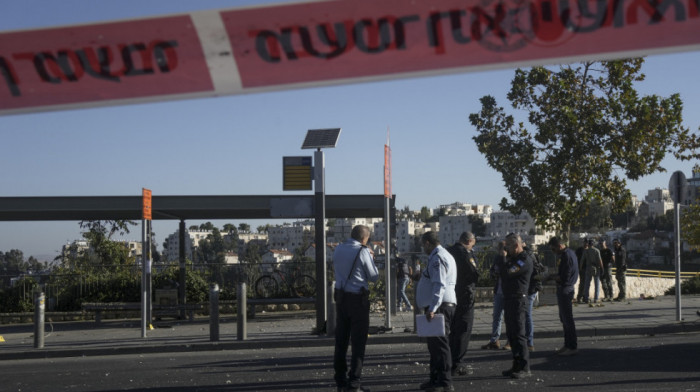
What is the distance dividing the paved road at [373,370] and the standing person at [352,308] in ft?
2.98

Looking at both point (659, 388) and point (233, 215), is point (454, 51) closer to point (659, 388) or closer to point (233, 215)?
point (659, 388)

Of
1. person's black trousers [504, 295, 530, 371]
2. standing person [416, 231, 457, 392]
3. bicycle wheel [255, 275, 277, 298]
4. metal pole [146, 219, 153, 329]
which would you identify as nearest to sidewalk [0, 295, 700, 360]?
metal pole [146, 219, 153, 329]

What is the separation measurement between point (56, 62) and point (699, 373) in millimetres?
8646

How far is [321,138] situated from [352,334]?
724 centimetres

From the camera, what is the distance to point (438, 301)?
8664 mm

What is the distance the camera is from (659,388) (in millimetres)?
8906

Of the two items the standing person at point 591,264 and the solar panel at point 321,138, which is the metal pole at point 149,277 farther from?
the standing person at point 591,264

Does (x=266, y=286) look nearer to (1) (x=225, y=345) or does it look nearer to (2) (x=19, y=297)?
(2) (x=19, y=297)

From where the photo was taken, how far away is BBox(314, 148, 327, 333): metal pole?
50.3 ft

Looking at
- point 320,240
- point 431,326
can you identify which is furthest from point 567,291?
point 320,240

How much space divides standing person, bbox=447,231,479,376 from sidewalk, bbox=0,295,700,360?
3823 millimetres

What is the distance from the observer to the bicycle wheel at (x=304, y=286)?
21.2m

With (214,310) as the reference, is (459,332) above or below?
above

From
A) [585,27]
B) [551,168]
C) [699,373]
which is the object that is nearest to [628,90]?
[551,168]
